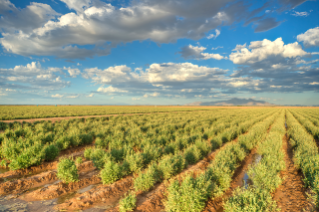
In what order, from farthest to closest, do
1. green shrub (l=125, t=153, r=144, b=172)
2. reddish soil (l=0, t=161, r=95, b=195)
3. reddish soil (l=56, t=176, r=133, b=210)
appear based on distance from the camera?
green shrub (l=125, t=153, r=144, b=172)
reddish soil (l=0, t=161, r=95, b=195)
reddish soil (l=56, t=176, r=133, b=210)

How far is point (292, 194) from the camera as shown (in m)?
5.92

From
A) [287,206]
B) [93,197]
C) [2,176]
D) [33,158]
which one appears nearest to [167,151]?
[93,197]

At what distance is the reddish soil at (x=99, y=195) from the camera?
17.0ft

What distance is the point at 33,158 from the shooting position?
7.90 m

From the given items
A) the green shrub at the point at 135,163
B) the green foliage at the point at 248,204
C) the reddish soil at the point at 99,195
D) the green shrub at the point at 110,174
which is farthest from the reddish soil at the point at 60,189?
the green foliage at the point at 248,204

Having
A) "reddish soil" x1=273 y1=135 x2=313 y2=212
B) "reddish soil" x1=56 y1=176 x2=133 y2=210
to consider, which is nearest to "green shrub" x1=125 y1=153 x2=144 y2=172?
"reddish soil" x1=56 y1=176 x2=133 y2=210

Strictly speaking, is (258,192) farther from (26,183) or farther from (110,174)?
(26,183)

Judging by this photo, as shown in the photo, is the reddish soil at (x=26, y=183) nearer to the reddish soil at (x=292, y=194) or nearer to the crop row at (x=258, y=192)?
the crop row at (x=258, y=192)

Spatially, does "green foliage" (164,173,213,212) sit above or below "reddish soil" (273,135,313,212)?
above

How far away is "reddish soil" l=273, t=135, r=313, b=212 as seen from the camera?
519 cm

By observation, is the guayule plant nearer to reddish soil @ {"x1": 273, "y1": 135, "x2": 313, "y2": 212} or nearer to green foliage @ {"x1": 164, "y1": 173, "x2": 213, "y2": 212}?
green foliage @ {"x1": 164, "y1": 173, "x2": 213, "y2": 212}

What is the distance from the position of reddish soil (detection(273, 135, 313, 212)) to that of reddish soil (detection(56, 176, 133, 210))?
5.07 metres

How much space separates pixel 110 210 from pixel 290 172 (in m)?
7.99

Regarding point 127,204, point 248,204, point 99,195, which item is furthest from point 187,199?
point 99,195
